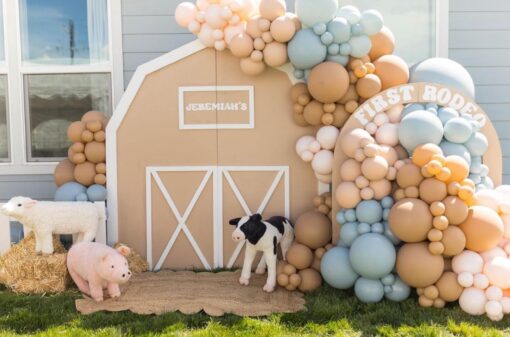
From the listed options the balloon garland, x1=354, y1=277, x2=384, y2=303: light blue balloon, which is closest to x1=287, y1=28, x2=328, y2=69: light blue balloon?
the balloon garland

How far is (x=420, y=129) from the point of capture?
4.12 m

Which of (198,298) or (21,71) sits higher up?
(21,71)

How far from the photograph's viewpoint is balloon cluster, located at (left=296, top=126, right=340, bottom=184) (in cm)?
459

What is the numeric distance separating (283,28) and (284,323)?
7.72 ft

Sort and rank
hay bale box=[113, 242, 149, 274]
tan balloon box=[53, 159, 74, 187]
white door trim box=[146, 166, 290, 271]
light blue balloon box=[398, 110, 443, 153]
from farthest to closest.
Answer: tan balloon box=[53, 159, 74, 187]
white door trim box=[146, 166, 290, 271]
hay bale box=[113, 242, 149, 274]
light blue balloon box=[398, 110, 443, 153]

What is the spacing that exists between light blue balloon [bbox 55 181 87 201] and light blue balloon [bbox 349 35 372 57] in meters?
2.71

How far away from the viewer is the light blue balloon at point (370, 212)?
13.6 feet

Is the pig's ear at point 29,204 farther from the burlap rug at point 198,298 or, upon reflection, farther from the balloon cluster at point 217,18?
the balloon cluster at point 217,18

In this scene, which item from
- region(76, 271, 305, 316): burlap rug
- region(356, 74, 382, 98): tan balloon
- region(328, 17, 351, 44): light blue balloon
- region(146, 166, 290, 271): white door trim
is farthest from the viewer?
region(146, 166, 290, 271): white door trim

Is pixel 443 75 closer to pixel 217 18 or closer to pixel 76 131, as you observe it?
pixel 217 18

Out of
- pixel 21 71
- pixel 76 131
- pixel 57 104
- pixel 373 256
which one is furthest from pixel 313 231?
pixel 21 71

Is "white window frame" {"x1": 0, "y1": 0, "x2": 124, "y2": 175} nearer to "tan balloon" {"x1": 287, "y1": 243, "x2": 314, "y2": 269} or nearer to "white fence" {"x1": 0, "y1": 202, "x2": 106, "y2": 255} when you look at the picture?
"white fence" {"x1": 0, "y1": 202, "x2": 106, "y2": 255}

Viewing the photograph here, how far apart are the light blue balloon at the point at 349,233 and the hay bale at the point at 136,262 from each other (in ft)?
6.15

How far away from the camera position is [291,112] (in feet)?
16.1
